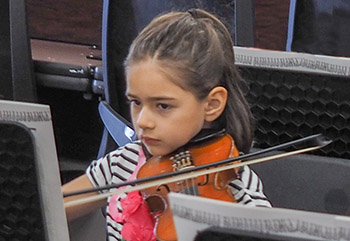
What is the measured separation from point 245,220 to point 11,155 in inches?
10.5

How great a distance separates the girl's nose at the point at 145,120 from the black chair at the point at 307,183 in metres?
0.24

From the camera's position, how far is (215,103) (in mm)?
926

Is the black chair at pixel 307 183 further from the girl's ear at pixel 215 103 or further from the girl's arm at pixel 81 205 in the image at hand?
the girl's arm at pixel 81 205

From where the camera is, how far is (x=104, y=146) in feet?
5.54

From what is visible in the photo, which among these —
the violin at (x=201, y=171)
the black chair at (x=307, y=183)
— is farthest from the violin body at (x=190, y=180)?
the black chair at (x=307, y=183)

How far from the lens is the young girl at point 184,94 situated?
88 centimetres

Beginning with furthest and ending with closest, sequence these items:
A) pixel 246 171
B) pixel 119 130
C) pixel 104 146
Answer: pixel 104 146 < pixel 119 130 < pixel 246 171

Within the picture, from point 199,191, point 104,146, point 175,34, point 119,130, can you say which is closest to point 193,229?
point 199,191

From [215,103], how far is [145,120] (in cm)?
11

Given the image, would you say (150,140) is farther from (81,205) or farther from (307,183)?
(307,183)

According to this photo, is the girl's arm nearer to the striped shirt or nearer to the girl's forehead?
the striped shirt

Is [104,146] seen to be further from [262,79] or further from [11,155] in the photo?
[11,155]

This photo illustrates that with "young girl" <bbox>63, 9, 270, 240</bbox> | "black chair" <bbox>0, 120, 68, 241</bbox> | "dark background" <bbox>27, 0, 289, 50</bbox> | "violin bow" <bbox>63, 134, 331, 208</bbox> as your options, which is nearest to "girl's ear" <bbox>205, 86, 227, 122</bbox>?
"young girl" <bbox>63, 9, 270, 240</bbox>

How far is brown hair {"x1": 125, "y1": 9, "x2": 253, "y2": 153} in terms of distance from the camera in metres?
0.90
